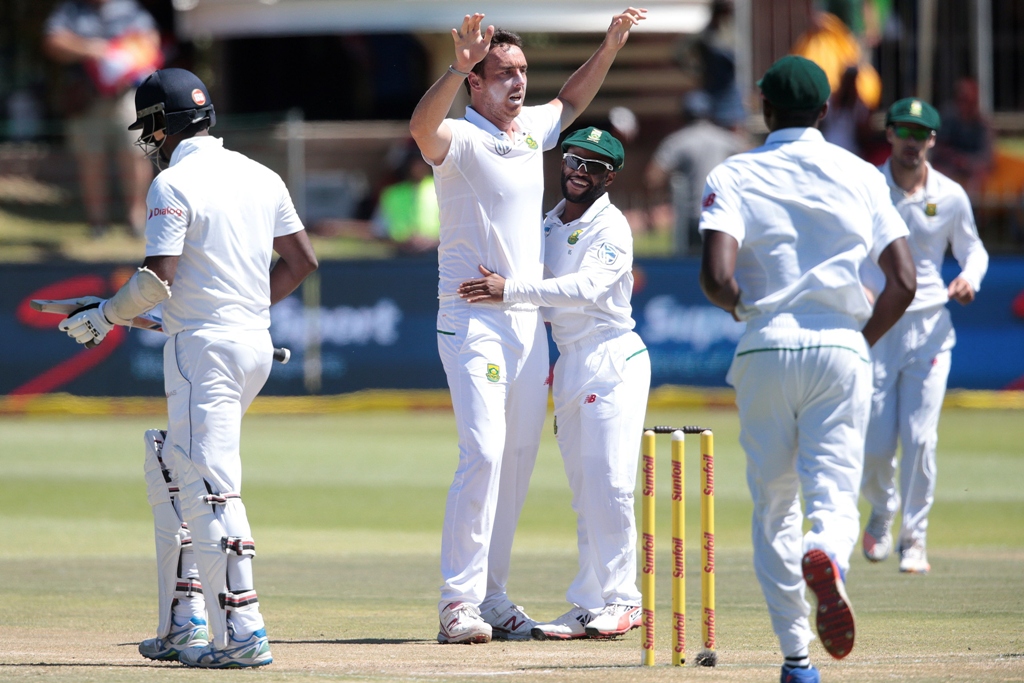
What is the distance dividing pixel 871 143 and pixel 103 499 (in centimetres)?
1055

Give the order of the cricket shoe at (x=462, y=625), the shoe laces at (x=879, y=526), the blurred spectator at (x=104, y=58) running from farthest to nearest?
the blurred spectator at (x=104, y=58)
the shoe laces at (x=879, y=526)
the cricket shoe at (x=462, y=625)

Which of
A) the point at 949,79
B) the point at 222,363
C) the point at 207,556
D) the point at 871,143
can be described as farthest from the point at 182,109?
the point at 949,79

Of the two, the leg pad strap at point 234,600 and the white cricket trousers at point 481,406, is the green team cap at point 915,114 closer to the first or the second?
the white cricket trousers at point 481,406

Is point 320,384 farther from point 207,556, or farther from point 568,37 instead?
point 207,556

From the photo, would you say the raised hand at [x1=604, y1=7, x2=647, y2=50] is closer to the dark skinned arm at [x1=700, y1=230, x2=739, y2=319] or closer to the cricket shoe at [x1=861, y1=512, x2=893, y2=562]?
the dark skinned arm at [x1=700, y1=230, x2=739, y2=319]

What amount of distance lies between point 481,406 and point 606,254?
0.89m

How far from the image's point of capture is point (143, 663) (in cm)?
586

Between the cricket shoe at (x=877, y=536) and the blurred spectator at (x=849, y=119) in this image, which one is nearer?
the cricket shoe at (x=877, y=536)

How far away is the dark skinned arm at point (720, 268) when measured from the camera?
5.06m

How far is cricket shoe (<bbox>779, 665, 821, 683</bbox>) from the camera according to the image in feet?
16.3

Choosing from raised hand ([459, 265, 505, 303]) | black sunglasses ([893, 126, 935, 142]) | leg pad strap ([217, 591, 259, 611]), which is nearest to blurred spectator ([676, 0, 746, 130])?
black sunglasses ([893, 126, 935, 142])

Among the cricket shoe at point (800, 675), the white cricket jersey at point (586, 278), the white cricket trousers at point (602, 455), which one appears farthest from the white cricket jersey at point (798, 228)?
the white cricket trousers at point (602, 455)

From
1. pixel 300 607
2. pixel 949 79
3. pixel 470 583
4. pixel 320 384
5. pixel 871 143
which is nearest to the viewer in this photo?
pixel 470 583

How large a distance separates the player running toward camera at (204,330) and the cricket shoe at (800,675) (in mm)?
1973
